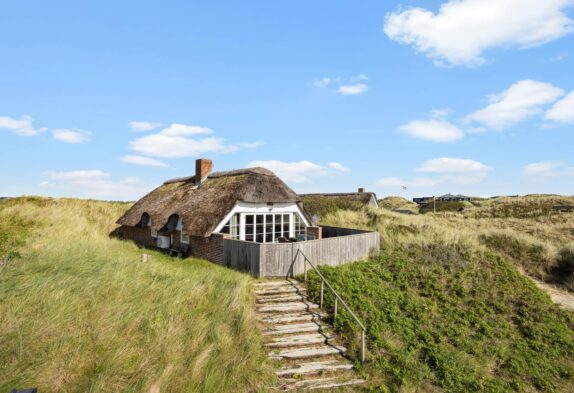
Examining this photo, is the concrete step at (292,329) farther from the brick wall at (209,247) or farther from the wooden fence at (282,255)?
the brick wall at (209,247)

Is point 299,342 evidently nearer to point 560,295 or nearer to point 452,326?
point 452,326

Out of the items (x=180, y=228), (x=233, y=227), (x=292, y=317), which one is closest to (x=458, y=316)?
(x=292, y=317)

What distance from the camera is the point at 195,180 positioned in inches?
896

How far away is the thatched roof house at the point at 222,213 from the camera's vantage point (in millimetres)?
16281

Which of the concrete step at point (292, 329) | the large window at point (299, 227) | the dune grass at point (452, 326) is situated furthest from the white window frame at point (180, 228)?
the concrete step at point (292, 329)

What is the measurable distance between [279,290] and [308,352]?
10.4ft

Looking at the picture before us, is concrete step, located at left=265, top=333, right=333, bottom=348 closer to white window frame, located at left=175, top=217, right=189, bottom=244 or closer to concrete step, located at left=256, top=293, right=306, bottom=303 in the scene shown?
concrete step, located at left=256, top=293, right=306, bottom=303

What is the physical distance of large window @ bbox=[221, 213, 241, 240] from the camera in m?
16.3

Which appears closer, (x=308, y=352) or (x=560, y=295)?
(x=308, y=352)

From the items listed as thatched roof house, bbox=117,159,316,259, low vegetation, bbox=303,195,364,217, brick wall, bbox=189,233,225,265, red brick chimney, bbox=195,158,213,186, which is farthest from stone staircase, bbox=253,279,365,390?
low vegetation, bbox=303,195,364,217

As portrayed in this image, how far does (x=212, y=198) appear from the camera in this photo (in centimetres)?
1767

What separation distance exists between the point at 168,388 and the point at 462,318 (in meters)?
10.8

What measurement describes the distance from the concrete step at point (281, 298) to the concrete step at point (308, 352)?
2336 mm

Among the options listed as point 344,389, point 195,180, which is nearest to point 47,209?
point 195,180
